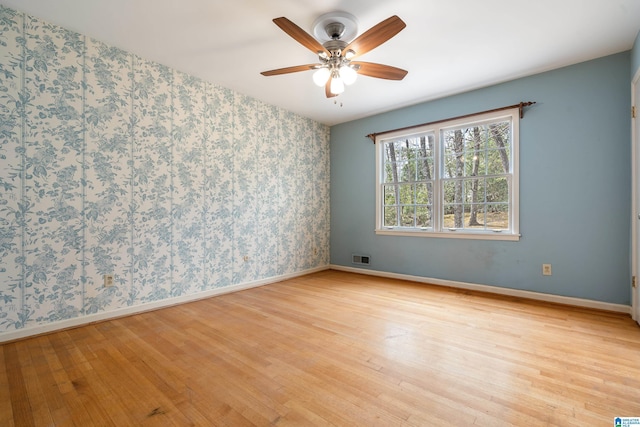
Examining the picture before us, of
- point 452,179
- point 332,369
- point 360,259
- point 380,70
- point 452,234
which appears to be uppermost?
point 380,70

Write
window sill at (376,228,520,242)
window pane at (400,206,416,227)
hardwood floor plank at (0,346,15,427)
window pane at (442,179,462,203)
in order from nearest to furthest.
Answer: hardwood floor plank at (0,346,15,427)
window sill at (376,228,520,242)
window pane at (442,179,462,203)
window pane at (400,206,416,227)

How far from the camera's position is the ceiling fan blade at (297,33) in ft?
5.97

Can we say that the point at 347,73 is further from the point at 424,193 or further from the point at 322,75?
the point at 424,193

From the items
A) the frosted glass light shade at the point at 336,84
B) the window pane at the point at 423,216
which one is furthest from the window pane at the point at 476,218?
the frosted glass light shade at the point at 336,84

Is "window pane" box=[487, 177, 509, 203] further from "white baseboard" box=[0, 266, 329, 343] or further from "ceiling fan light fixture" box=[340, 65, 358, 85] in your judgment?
"white baseboard" box=[0, 266, 329, 343]

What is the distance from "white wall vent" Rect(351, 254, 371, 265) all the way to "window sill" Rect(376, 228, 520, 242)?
0.48 metres

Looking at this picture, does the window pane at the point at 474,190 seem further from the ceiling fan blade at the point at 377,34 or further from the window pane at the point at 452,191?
the ceiling fan blade at the point at 377,34

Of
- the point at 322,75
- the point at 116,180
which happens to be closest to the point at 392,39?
the point at 322,75

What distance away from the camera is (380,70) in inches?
94.7

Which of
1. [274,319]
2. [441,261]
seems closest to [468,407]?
[274,319]

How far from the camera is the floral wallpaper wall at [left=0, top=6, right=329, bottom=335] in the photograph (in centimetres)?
223

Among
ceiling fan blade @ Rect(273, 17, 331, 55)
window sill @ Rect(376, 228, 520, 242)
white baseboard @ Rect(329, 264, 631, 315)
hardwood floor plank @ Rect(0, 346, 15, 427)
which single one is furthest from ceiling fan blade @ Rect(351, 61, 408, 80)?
hardwood floor plank @ Rect(0, 346, 15, 427)

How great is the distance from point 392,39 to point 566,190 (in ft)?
8.11

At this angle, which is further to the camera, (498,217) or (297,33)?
(498,217)
